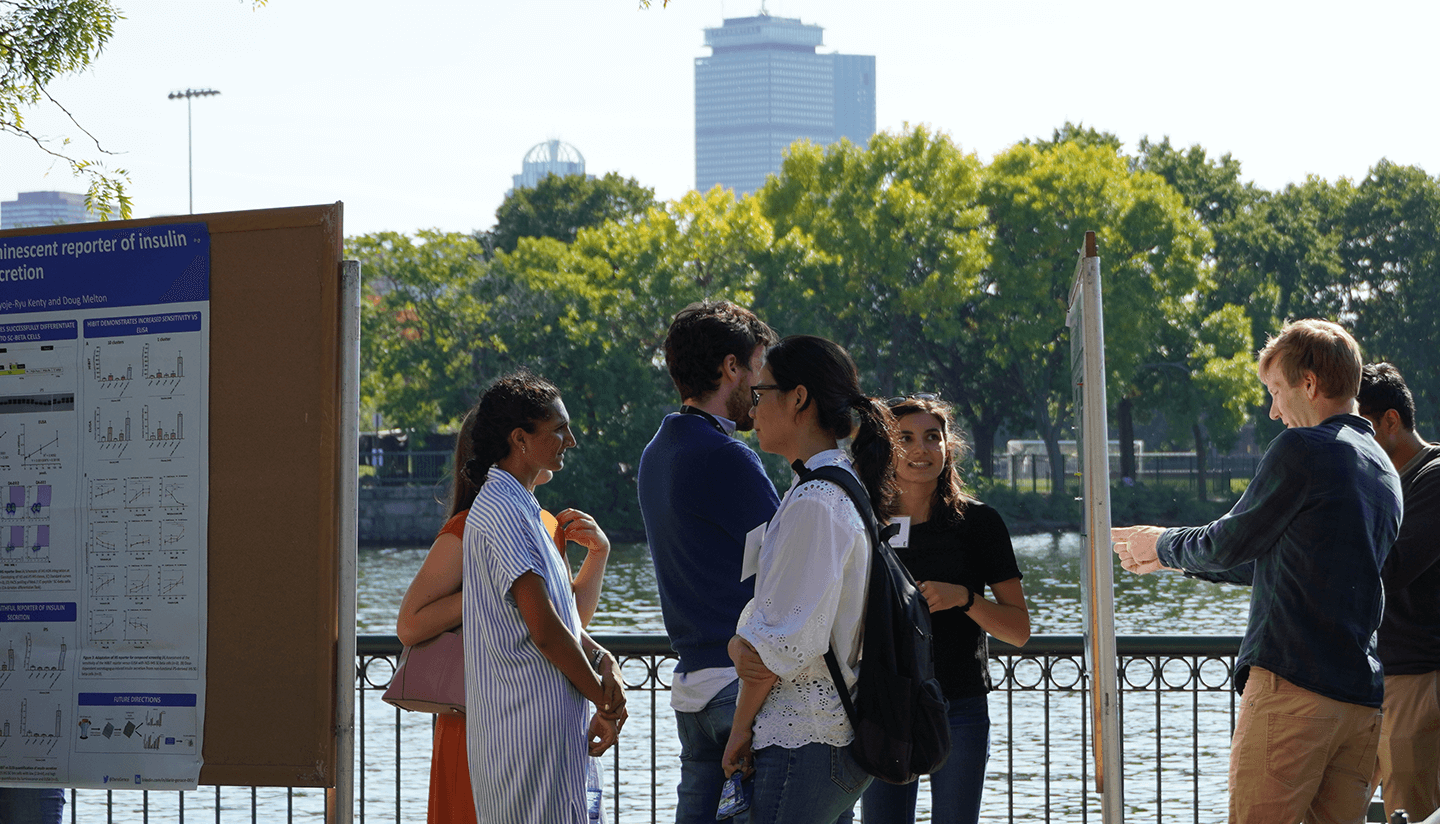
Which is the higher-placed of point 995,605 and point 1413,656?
point 995,605

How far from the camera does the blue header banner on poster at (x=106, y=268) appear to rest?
3.65m

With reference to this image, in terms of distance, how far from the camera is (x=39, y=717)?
147 inches

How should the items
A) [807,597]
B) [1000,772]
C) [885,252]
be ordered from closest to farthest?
[807,597] → [1000,772] → [885,252]

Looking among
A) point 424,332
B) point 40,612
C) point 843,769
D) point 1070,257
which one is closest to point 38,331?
point 40,612

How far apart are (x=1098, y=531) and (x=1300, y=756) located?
2.59 feet

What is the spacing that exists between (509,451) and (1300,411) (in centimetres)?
219

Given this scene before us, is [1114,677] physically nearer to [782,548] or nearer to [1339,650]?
[1339,650]

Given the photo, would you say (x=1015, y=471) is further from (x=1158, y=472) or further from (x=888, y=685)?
(x=888, y=685)

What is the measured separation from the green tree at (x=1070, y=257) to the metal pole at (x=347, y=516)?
136 ft

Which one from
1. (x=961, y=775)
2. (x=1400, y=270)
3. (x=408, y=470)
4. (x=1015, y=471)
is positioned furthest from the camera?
(x=1400, y=270)

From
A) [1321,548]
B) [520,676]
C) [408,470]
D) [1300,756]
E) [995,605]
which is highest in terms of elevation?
[1321,548]

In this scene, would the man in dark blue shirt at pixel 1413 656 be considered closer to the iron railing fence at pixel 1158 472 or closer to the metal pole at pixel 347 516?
the metal pole at pixel 347 516

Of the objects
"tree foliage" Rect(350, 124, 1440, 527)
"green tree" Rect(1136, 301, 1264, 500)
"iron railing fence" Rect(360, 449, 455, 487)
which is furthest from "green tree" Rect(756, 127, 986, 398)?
"iron railing fence" Rect(360, 449, 455, 487)

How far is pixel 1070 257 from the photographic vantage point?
151 ft
